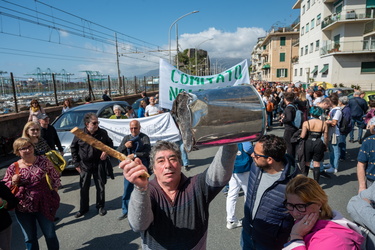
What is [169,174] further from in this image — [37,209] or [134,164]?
[37,209]

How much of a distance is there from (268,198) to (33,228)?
2.86 m

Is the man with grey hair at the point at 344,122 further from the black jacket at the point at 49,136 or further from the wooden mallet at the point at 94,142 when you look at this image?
the black jacket at the point at 49,136

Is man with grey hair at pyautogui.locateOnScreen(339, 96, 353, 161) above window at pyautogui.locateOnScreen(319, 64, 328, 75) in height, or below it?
below

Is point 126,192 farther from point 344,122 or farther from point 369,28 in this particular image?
point 369,28

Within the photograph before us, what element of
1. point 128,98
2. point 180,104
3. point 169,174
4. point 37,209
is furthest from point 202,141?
point 128,98

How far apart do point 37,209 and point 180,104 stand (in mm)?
2718

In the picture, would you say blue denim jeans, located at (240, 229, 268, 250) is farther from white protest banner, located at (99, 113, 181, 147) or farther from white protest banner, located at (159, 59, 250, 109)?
white protest banner, located at (99, 113, 181, 147)

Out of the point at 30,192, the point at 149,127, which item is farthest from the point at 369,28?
the point at 30,192

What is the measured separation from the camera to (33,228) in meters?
3.18

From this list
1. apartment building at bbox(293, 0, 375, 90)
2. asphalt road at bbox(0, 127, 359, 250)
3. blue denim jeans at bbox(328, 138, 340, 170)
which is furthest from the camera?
apartment building at bbox(293, 0, 375, 90)

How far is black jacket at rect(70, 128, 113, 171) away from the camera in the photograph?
14.4 ft

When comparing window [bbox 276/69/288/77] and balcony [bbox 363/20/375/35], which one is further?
window [bbox 276/69/288/77]

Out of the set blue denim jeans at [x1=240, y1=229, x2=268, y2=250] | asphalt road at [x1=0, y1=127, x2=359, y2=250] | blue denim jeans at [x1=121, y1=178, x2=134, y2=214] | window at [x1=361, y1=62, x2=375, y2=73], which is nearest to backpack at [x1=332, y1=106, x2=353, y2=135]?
asphalt road at [x1=0, y1=127, x2=359, y2=250]

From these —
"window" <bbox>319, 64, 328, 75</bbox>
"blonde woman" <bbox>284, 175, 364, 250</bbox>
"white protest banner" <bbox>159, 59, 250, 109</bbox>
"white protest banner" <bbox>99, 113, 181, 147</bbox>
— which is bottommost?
"white protest banner" <bbox>99, 113, 181, 147</bbox>
